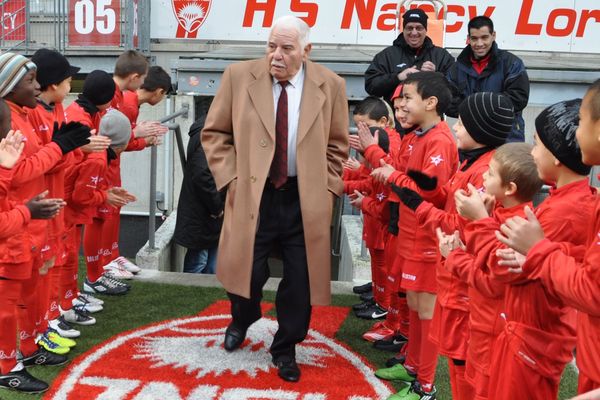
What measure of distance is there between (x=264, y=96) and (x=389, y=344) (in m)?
1.85

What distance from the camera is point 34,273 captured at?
4.22 m

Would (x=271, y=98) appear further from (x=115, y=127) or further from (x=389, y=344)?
(x=389, y=344)

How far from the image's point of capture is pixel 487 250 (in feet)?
9.29

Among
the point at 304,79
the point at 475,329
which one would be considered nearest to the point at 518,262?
the point at 475,329

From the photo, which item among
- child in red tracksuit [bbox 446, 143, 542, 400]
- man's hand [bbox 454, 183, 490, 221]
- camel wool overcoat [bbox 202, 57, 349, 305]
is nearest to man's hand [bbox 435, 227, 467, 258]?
child in red tracksuit [bbox 446, 143, 542, 400]

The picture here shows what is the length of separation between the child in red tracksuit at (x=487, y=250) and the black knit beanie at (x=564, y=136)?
10.7 inches

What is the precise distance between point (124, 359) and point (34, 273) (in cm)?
79

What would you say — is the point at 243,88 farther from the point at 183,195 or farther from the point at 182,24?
the point at 182,24

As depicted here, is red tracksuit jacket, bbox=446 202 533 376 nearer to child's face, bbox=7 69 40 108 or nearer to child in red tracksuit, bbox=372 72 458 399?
child in red tracksuit, bbox=372 72 458 399

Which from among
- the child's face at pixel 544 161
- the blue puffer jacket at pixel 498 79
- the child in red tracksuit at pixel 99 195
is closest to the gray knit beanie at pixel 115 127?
the child in red tracksuit at pixel 99 195

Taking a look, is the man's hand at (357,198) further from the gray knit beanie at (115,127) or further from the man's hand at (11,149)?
the man's hand at (11,149)

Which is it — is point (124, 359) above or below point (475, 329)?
below

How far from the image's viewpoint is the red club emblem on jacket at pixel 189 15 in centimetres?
1036

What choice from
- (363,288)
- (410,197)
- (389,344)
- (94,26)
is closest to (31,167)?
(410,197)
